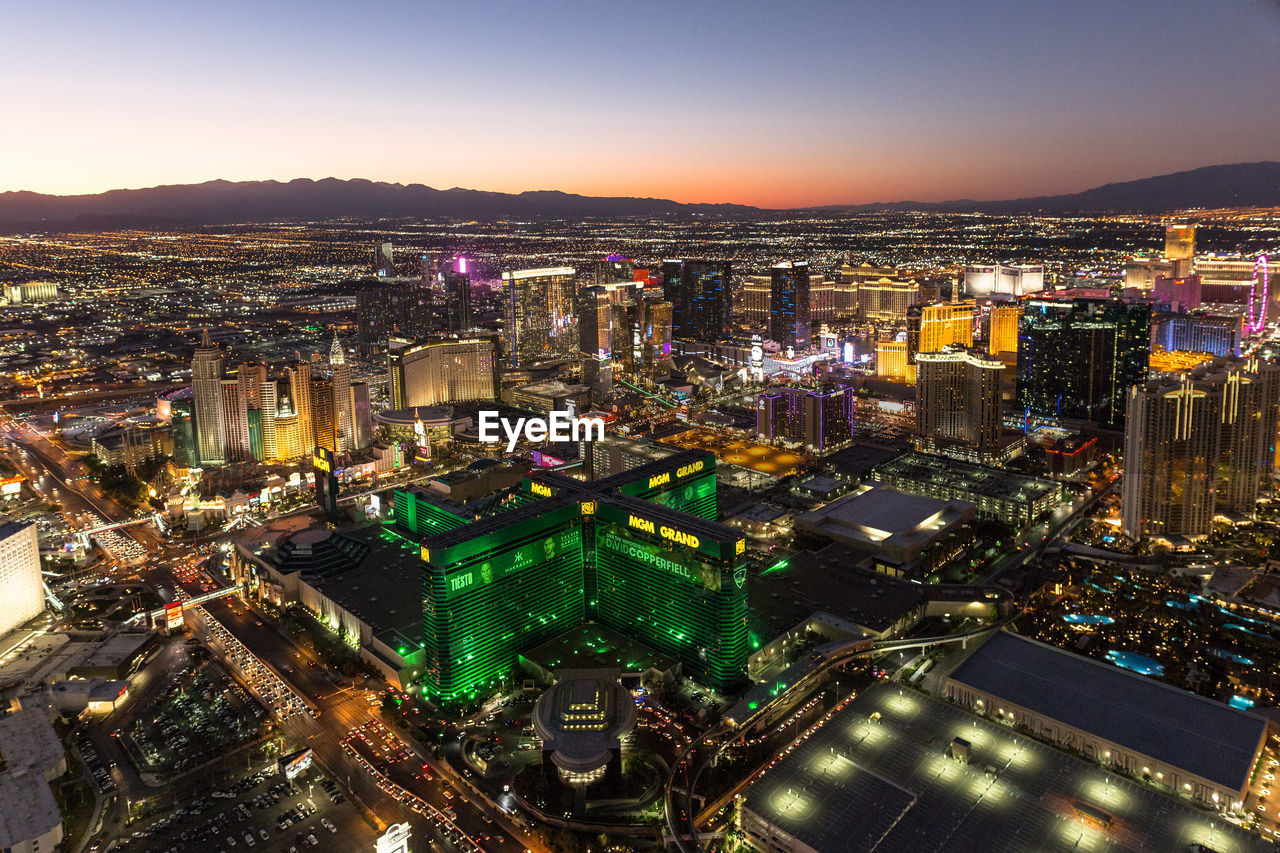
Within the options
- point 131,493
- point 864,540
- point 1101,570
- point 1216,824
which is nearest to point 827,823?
point 1216,824

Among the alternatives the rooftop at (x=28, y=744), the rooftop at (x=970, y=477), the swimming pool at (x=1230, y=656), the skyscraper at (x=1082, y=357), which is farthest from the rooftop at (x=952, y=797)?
the skyscraper at (x=1082, y=357)

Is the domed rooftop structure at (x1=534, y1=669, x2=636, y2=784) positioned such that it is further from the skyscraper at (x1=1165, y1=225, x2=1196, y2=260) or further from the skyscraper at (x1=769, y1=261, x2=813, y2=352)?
the skyscraper at (x1=1165, y1=225, x2=1196, y2=260)

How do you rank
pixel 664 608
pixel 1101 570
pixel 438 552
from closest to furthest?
pixel 438 552 < pixel 664 608 < pixel 1101 570

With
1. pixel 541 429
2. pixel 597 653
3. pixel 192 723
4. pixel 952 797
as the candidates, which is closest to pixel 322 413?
pixel 541 429

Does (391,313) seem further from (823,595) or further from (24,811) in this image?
(24,811)

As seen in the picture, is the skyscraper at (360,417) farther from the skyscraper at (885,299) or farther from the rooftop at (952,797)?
the skyscraper at (885,299)

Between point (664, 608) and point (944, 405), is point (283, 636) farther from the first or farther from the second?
point (944, 405)
